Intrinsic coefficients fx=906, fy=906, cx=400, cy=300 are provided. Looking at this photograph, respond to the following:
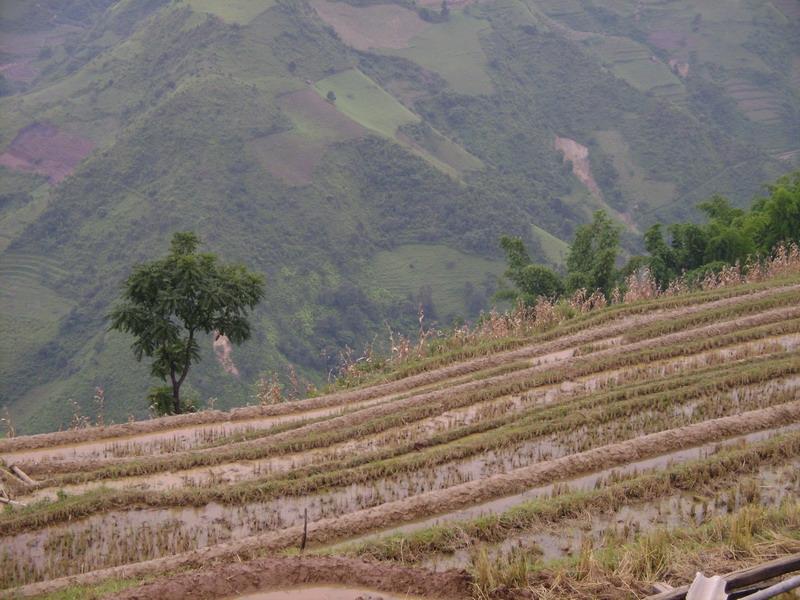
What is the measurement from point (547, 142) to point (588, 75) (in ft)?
39.1

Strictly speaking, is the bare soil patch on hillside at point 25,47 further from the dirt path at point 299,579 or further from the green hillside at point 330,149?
the dirt path at point 299,579

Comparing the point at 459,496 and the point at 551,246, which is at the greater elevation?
the point at 459,496

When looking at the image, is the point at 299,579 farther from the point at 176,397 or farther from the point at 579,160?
the point at 579,160

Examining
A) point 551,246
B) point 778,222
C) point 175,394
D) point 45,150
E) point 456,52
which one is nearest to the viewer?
point 175,394

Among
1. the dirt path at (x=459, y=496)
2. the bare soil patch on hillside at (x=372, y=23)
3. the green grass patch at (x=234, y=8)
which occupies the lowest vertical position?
the bare soil patch on hillside at (x=372, y=23)

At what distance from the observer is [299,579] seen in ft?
25.9

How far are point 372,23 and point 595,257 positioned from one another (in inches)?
2287

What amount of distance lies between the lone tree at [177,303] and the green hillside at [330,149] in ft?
52.0

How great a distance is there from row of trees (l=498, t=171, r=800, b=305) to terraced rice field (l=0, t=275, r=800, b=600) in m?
7.51

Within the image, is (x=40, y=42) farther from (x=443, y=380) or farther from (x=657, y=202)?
(x=443, y=380)

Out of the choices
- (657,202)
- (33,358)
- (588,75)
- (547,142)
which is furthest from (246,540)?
(588,75)

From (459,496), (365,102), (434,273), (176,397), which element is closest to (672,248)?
(176,397)

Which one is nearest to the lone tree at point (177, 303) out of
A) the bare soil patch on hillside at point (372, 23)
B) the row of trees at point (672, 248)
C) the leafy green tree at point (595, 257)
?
the row of trees at point (672, 248)

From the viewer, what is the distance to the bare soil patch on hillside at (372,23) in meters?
73.8
